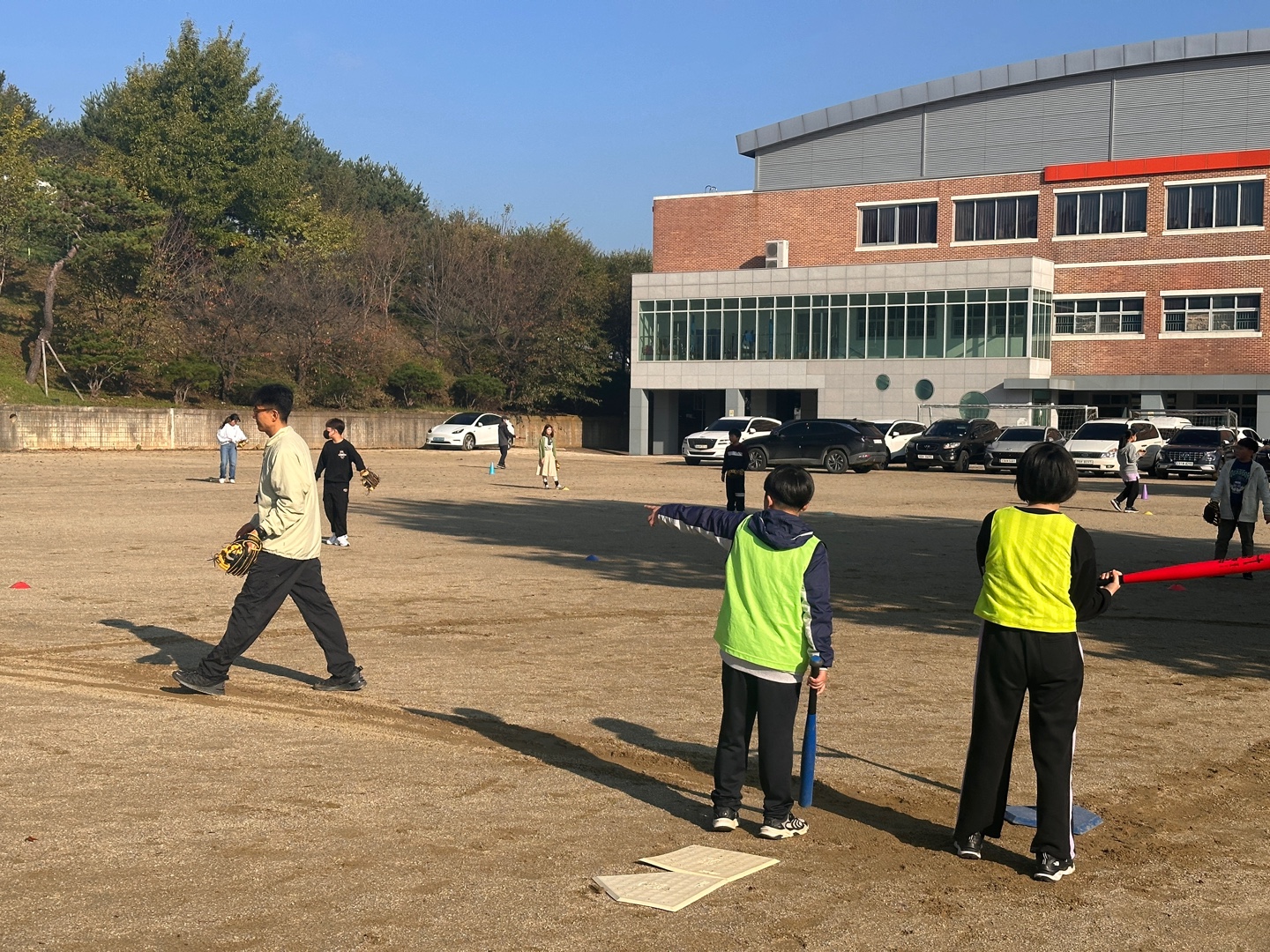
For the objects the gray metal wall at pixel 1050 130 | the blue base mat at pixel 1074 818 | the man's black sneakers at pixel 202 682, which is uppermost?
the gray metal wall at pixel 1050 130

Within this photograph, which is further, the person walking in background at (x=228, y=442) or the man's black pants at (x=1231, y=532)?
the person walking in background at (x=228, y=442)

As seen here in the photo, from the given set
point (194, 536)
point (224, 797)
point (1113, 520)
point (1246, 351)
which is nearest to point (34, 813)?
point (224, 797)

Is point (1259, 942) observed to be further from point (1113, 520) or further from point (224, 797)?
point (1113, 520)

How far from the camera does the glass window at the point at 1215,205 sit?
2210 inches

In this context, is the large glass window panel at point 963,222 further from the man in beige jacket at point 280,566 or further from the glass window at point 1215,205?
the man in beige jacket at point 280,566

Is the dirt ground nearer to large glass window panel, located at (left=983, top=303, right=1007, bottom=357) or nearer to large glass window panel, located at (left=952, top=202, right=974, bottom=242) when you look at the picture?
large glass window panel, located at (left=983, top=303, right=1007, bottom=357)

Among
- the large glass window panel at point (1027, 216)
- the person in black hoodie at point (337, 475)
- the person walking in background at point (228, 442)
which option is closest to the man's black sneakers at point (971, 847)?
the person in black hoodie at point (337, 475)

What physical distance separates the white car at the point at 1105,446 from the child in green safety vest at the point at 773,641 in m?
36.9

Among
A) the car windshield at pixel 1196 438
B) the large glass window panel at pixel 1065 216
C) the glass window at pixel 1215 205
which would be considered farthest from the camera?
the large glass window panel at pixel 1065 216

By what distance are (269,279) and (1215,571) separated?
56283 mm

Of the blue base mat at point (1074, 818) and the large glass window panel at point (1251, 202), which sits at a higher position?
the large glass window panel at point (1251, 202)

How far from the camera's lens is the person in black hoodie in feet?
58.9

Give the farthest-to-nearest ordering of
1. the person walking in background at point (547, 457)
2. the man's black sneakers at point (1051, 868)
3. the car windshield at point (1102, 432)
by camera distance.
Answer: the car windshield at point (1102, 432) < the person walking in background at point (547, 457) < the man's black sneakers at point (1051, 868)

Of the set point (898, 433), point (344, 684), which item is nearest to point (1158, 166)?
point (898, 433)
